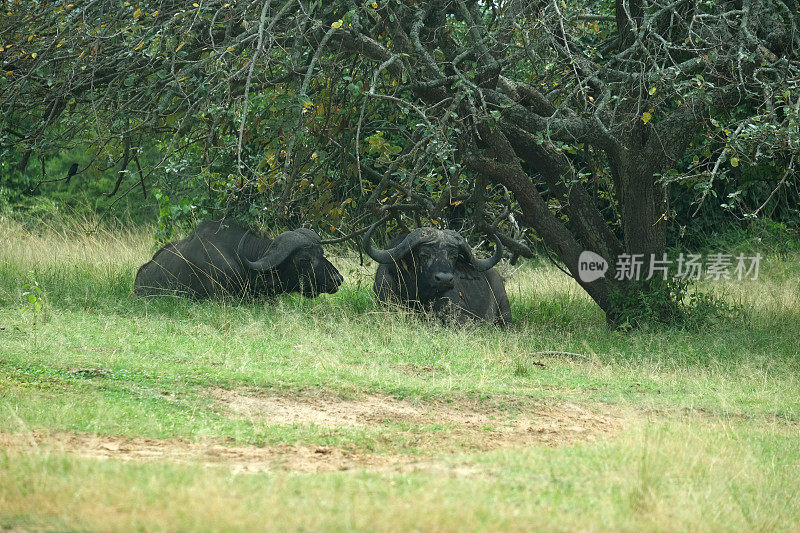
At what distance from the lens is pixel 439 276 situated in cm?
1048

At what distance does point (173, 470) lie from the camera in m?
4.66

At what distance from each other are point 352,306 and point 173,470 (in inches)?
290

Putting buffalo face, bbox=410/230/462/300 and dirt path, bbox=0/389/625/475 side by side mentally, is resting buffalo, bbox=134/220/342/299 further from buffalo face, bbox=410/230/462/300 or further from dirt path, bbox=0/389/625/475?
dirt path, bbox=0/389/625/475

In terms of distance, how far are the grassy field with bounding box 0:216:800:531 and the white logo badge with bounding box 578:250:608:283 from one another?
0.65 metres

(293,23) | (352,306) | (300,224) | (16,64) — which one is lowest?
(352,306)

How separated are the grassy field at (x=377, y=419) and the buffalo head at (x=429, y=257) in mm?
574

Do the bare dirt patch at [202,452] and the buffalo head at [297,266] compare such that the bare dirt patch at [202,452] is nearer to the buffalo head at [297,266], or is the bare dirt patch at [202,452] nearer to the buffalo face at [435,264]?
the buffalo face at [435,264]

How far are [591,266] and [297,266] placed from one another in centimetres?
365

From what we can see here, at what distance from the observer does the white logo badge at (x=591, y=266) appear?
37.2ft

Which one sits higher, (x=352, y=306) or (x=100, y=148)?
(x=100, y=148)

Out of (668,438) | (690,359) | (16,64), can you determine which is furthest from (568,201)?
(16,64)

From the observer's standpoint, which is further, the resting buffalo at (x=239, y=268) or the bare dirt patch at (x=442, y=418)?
the resting buffalo at (x=239, y=268)

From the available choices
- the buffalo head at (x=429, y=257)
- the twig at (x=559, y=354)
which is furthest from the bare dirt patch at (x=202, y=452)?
the buffalo head at (x=429, y=257)

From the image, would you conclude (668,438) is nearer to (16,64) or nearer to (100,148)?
(100,148)
